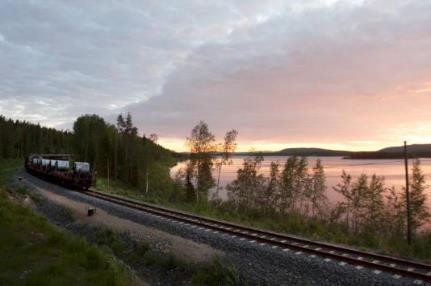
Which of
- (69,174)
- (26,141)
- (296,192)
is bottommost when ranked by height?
(296,192)

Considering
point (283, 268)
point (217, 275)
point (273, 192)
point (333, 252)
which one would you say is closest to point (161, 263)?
point (217, 275)

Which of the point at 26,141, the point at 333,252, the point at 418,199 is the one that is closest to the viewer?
the point at 333,252

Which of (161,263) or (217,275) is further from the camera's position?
(161,263)

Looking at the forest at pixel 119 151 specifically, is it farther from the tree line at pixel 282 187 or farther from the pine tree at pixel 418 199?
the pine tree at pixel 418 199

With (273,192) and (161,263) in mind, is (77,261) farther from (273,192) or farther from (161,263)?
(273,192)

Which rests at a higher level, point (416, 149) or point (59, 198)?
point (416, 149)

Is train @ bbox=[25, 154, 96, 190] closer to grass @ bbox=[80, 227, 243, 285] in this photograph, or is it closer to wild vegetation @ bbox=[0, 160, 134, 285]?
grass @ bbox=[80, 227, 243, 285]

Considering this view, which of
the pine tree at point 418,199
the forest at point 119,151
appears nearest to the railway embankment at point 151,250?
the pine tree at point 418,199

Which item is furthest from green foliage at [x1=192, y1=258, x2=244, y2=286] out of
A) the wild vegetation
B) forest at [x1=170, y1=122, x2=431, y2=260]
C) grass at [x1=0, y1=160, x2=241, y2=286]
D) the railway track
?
forest at [x1=170, y1=122, x2=431, y2=260]

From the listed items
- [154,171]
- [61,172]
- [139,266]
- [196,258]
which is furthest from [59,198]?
[154,171]

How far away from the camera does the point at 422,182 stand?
127 ft

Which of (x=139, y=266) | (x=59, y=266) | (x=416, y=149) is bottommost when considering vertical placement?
(x=139, y=266)

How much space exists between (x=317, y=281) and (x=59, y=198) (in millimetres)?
25541

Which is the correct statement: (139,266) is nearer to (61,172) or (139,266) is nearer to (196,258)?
(196,258)
